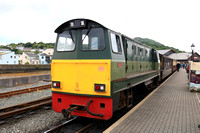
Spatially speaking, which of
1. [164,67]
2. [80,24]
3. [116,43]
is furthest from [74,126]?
[164,67]

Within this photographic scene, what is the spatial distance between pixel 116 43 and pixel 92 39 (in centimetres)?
91

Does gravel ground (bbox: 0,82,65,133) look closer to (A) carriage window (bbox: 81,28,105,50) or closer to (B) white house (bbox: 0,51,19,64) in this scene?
(A) carriage window (bbox: 81,28,105,50)

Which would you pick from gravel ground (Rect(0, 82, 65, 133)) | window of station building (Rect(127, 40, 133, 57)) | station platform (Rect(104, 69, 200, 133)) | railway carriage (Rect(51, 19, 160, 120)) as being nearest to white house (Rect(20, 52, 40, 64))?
gravel ground (Rect(0, 82, 65, 133))

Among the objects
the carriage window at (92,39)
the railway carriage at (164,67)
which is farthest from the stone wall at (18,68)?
the carriage window at (92,39)

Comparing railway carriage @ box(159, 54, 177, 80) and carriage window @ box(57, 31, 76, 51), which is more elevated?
carriage window @ box(57, 31, 76, 51)

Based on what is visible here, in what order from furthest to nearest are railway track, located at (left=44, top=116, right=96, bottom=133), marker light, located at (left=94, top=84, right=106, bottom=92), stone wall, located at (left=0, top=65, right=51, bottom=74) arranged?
1. stone wall, located at (left=0, top=65, right=51, bottom=74)
2. railway track, located at (left=44, top=116, right=96, bottom=133)
3. marker light, located at (left=94, top=84, right=106, bottom=92)

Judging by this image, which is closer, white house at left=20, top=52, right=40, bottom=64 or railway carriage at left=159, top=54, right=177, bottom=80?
railway carriage at left=159, top=54, right=177, bottom=80

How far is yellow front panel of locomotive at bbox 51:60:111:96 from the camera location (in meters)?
4.90

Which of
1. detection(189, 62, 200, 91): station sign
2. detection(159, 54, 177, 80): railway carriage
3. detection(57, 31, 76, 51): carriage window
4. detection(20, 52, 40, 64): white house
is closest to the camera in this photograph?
detection(57, 31, 76, 51): carriage window

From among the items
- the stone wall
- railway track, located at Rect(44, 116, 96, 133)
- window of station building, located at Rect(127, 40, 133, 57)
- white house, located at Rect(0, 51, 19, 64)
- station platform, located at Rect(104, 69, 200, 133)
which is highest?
white house, located at Rect(0, 51, 19, 64)

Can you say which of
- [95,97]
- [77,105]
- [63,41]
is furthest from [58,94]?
[63,41]

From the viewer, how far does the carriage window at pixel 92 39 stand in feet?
17.1

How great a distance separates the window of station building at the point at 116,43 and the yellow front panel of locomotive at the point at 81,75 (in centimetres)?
77

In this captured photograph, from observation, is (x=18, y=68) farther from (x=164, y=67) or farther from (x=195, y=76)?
(x=195, y=76)
